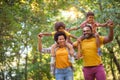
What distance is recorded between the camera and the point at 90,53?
225 inches

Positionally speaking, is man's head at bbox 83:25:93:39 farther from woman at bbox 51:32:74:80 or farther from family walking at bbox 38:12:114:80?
woman at bbox 51:32:74:80

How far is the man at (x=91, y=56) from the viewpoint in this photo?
18.5ft

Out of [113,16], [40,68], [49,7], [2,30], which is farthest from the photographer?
[40,68]

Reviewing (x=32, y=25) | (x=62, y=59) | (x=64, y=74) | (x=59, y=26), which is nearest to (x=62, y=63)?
(x=62, y=59)

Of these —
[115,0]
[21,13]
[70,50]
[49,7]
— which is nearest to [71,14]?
[49,7]

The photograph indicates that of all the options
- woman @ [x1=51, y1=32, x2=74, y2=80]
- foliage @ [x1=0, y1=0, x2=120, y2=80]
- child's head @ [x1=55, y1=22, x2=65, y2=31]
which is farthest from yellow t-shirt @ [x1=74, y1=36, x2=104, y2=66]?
foliage @ [x1=0, y1=0, x2=120, y2=80]

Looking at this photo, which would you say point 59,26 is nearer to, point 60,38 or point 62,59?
point 60,38

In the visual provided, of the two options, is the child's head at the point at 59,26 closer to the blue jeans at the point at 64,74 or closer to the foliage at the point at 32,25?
the blue jeans at the point at 64,74

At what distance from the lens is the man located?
18.5 feet

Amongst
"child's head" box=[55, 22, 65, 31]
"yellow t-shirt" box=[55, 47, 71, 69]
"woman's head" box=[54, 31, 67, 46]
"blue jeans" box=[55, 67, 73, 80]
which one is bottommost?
"blue jeans" box=[55, 67, 73, 80]

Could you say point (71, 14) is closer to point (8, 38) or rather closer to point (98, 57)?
point (8, 38)

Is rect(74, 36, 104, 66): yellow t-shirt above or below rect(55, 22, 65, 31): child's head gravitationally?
below

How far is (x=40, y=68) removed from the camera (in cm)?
2111

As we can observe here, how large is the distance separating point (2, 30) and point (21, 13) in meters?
1.02
